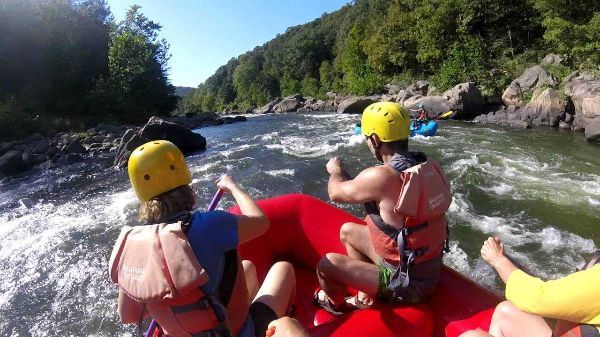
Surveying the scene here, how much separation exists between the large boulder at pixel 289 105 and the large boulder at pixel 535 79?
1733 centimetres

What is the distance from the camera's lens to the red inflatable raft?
2131 millimetres

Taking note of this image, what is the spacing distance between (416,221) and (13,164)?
525 inches

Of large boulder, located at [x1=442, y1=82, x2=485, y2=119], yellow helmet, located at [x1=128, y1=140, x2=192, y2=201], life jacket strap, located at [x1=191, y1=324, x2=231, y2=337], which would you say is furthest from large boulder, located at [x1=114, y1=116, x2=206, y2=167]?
life jacket strap, located at [x1=191, y1=324, x2=231, y2=337]

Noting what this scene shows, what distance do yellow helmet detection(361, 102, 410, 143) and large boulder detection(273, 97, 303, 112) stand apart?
28.1 meters

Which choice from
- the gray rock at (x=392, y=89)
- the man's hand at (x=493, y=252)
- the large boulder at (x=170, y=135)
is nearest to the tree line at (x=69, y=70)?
the large boulder at (x=170, y=135)

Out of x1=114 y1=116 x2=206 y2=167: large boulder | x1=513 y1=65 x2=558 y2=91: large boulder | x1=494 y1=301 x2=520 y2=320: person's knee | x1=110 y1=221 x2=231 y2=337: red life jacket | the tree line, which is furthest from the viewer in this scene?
the tree line

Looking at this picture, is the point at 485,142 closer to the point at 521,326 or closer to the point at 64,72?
the point at 521,326

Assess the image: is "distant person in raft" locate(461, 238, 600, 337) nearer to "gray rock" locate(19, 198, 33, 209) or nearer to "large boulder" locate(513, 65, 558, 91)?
"gray rock" locate(19, 198, 33, 209)

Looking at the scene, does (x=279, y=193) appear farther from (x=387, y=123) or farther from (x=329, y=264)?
(x=387, y=123)

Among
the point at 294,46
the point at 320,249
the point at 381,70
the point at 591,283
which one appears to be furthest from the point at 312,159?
the point at 294,46

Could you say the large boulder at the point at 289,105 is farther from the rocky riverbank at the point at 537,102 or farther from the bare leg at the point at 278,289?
the bare leg at the point at 278,289

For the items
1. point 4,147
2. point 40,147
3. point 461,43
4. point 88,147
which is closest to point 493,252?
point 88,147

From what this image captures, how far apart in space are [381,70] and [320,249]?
28.8 m

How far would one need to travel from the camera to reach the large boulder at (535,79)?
13641mm
